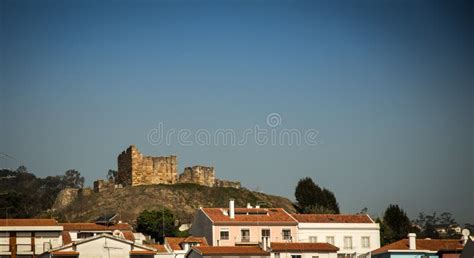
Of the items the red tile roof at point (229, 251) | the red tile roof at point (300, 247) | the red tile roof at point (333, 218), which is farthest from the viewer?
the red tile roof at point (333, 218)

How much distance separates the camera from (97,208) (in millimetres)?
108375

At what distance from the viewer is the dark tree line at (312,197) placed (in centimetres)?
10094

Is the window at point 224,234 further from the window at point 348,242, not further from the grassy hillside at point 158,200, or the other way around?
the grassy hillside at point 158,200

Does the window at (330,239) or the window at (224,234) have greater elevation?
the window at (224,234)

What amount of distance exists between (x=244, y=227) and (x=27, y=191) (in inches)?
2270

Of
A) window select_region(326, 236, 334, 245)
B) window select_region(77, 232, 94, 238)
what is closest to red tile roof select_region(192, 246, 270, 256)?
window select_region(77, 232, 94, 238)

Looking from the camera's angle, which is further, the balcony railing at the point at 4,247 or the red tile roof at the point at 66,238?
the red tile roof at the point at 66,238

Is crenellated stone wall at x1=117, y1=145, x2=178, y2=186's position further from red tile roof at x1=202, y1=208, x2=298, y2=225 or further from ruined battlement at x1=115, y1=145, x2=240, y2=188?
red tile roof at x1=202, y1=208, x2=298, y2=225

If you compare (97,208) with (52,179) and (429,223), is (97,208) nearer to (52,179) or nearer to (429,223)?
(429,223)

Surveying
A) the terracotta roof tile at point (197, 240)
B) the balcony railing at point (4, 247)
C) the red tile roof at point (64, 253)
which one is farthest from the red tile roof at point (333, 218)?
the balcony railing at point (4, 247)

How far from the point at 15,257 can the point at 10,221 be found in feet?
13.6

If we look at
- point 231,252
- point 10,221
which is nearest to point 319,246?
point 231,252

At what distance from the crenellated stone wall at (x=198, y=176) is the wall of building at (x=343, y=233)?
40953 mm

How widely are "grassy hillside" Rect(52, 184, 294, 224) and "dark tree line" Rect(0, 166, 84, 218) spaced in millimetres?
3974
